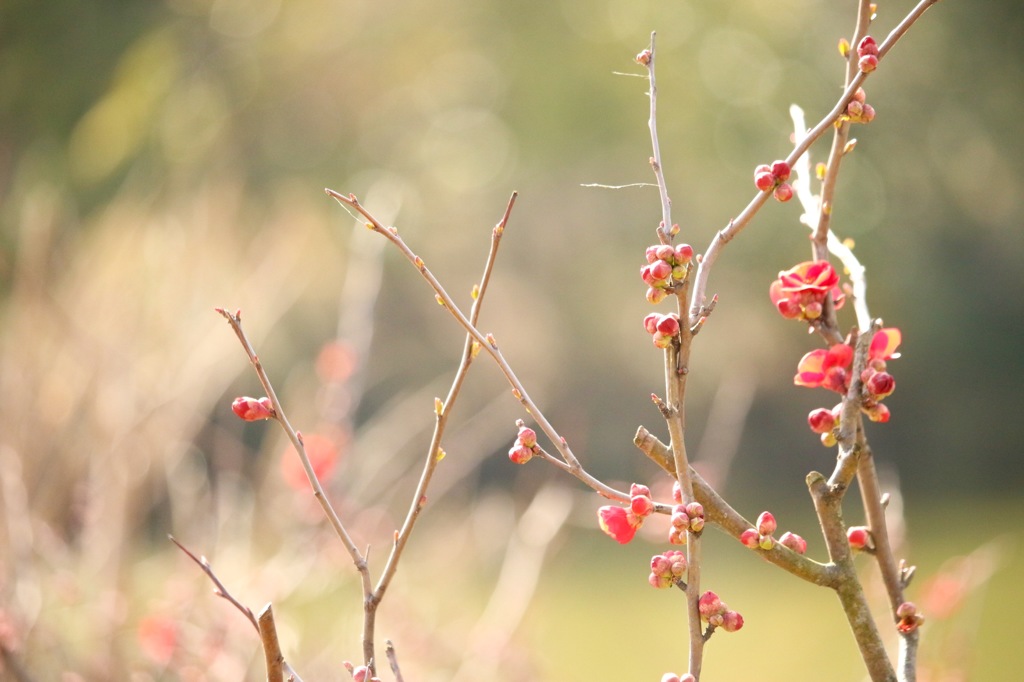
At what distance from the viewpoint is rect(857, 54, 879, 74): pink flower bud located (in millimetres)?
576

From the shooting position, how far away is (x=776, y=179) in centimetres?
57

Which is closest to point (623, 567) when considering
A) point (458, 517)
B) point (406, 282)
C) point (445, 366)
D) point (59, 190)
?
point (445, 366)

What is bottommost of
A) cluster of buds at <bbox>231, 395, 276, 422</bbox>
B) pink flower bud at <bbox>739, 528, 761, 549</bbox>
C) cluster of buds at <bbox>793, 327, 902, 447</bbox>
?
cluster of buds at <bbox>231, 395, 276, 422</bbox>

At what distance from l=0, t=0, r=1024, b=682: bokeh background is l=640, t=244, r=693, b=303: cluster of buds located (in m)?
0.51

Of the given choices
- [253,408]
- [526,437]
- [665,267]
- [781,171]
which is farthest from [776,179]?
[253,408]

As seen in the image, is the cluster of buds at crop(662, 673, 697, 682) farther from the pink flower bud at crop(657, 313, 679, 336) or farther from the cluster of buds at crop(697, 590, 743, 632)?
the pink flower bud at crop(657, 313, 679, 336)

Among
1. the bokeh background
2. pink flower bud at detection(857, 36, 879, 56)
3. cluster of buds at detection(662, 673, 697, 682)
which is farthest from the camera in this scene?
the bokeh background

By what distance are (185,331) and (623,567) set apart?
13.9 ft

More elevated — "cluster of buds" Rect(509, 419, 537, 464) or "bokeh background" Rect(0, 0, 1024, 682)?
"cluster of buds" Rect(509, 419, 537, 464)

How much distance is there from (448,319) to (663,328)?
618 cm

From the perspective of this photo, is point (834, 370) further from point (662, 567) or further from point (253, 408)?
point (253, 408)

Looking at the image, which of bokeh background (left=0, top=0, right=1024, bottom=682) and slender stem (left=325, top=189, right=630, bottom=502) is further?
bokeh background (left=0, top=0, right=1024, bottom=682)

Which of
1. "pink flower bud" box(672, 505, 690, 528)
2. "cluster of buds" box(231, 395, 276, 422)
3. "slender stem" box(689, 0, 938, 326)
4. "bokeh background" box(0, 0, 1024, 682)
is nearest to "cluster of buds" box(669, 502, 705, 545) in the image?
"pink flower bud" box(672, 505, 690, 528)

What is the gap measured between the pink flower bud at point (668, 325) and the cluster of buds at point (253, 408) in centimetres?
24
